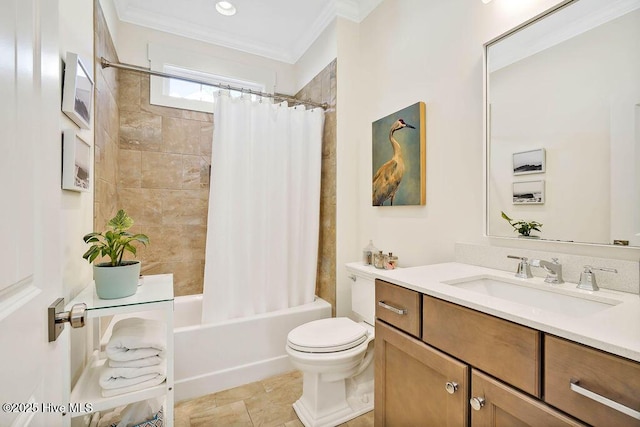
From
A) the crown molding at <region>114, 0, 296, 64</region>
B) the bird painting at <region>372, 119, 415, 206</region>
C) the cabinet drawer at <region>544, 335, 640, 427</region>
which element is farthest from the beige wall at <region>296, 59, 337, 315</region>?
the cabinet drawer at <region>544, 335, 640, 427</region>

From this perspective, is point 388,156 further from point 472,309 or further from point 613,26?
point 472,309

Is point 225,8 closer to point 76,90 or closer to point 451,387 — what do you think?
point 76,90

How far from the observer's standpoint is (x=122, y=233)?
1.30m

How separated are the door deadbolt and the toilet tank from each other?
4.46 ft

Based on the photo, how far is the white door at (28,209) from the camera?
397mm

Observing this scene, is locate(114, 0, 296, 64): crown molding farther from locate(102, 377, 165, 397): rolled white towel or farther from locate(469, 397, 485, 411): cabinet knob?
locate(469, 397, 485, 411): cabinet knob

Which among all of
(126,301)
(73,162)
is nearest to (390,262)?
(126,301)

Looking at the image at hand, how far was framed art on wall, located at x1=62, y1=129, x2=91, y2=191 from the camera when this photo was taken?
1.14m

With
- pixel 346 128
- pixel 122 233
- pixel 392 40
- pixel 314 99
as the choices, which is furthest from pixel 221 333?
pixel 392 40

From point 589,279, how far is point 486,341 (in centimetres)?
50

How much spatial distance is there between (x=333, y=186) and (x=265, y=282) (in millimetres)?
911

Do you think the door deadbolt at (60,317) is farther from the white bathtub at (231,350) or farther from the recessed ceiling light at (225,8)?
the recessed ceiling light at (225,8)

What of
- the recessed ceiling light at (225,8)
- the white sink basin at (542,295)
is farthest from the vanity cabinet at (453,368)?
the recessed ceiling light at (225,8)

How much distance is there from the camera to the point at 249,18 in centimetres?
236
